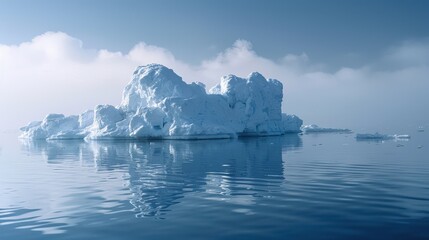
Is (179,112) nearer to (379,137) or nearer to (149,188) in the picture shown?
(379,137)

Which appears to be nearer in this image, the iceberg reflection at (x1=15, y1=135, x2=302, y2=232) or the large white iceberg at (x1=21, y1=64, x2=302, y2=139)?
the iceberg reflection at (x1=15, y1=135, x2=302, y2=232)

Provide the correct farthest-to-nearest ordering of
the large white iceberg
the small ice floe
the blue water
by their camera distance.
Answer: the large white iceberg, the small ice floe, the blue water

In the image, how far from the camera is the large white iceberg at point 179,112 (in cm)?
4769

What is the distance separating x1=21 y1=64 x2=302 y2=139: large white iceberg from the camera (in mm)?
47688

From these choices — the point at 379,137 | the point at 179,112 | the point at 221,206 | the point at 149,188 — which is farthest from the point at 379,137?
the point at 221,206

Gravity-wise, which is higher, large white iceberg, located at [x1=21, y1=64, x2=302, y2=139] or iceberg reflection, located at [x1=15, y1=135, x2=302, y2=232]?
large white iceberg, located at [x1=21, y1=64, x2=302, y2=139]

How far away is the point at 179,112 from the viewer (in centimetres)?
4744

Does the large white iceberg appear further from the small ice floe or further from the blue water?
the blue water

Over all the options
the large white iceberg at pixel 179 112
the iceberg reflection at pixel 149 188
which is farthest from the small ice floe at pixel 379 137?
the iceberg reflection at pixel 149 188

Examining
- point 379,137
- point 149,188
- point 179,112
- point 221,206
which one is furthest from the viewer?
point 179,112

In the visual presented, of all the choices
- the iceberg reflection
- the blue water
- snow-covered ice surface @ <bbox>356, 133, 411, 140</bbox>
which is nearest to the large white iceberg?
snow-covered ice surface @ <bbox>356, 133, 411, 140</bbox>

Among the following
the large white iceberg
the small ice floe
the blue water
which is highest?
the large white iceberg

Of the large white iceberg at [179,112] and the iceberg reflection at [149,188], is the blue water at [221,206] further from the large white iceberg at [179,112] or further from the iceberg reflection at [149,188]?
the large white iceberg at [179,112]

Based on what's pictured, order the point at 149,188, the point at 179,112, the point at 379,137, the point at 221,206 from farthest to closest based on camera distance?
the point at 179,112 < the point at 379,137 < the point at 149,188 < the point at 221,206
